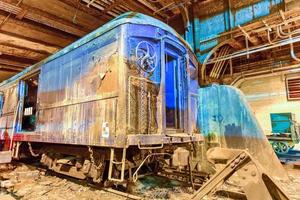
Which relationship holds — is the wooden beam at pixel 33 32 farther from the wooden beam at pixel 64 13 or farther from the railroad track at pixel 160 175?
the railroad track at pixel 160 175

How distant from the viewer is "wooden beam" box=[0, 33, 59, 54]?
302 inches

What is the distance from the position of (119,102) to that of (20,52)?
27.1ft

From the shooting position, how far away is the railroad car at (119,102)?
11.6ft

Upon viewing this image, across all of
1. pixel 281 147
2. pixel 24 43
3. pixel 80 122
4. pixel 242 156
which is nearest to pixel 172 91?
pixel 80 122

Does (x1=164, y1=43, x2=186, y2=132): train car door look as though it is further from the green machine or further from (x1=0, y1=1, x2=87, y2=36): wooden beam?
the green machine

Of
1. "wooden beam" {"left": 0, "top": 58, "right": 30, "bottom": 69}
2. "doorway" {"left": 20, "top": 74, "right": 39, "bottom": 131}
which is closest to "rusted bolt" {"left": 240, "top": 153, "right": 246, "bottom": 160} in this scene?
"doorway" {"left": 20, "top": 74, "right": 39, "bottom": 131}

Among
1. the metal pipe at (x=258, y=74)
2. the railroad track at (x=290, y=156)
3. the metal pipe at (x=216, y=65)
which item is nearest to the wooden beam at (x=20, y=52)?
the metal pipe at (x=216, y=65)

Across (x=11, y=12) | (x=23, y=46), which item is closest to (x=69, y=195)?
(x=11, y=12)

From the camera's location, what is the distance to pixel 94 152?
4102 millimetres

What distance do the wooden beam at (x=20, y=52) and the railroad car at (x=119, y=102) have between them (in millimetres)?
4416

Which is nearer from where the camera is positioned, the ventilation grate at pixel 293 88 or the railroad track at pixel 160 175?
the railroad track at pixel 160 175

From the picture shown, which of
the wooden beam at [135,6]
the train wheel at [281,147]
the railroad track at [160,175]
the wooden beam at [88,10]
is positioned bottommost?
the railroad track at [160,175]

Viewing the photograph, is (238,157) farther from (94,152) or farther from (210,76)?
(210,76)

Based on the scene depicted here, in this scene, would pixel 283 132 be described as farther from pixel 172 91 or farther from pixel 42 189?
pixel 42 189
